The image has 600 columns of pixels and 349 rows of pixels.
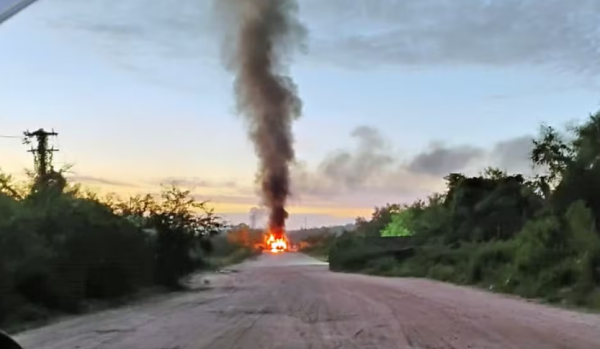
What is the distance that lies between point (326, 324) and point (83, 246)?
1067 centimetres

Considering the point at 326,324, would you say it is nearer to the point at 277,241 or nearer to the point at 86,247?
the point at 86,247

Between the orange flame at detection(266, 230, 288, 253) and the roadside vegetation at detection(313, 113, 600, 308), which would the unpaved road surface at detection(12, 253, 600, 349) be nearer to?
the roadside vegetation at detection(313, 113, 600, 308)

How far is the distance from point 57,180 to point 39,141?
9.76 m

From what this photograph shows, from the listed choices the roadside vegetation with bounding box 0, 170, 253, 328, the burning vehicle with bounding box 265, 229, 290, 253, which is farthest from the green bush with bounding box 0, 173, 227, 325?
the burning vehicle with bounding box 265, 229, 290, 253

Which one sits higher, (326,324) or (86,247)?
(86,247)

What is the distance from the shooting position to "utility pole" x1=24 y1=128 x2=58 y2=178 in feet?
113

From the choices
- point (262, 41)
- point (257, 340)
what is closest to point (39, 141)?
point (262, 41)

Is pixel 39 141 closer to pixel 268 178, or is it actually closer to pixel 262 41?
pixel 262 41

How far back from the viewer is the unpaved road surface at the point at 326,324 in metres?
14.7

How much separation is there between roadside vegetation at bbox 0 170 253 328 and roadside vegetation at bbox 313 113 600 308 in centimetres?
1212

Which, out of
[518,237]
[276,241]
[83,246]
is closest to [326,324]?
[83,246]

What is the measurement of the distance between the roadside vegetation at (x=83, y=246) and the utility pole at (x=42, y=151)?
6.42 ft

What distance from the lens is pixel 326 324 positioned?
705 inches

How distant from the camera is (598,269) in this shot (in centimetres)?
2917
